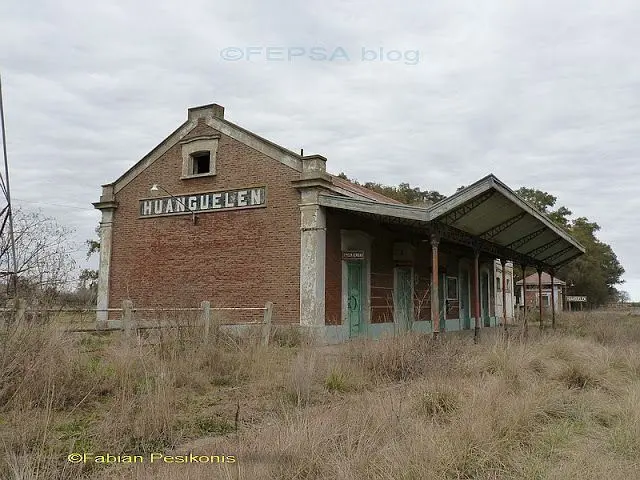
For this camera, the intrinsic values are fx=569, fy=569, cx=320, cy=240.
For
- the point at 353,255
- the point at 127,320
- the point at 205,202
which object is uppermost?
the point at 205,202

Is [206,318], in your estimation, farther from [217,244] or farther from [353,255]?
[217,244]

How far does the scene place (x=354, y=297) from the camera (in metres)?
16.1

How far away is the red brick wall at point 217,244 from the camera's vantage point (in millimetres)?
15094

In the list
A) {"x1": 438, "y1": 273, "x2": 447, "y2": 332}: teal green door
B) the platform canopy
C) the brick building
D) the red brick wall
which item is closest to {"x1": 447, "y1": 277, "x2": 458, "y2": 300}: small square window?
{"x1": 438, "y1": 273, "x2": 447, "y2": 332}: teal green door

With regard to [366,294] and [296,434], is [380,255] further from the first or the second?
[296,434]

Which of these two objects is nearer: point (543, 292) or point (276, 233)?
point (276, 233)

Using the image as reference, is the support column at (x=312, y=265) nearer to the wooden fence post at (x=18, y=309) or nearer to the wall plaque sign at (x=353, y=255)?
the wall plaque sign at (x=353, y=255)

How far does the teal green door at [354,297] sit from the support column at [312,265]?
1.46 metres

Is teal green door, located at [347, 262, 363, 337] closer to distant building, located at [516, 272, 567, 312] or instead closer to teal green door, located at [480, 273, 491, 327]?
teal green door, located at [480, 273, 491, 327]

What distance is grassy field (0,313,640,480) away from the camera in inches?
172

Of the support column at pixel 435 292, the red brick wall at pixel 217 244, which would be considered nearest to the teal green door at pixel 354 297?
the red brick wall at pixel 217 244

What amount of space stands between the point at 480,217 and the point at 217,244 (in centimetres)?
735

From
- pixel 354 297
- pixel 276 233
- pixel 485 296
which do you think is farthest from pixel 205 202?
pixel 485 296

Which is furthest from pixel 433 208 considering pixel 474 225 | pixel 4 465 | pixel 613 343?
pixel 4 465
